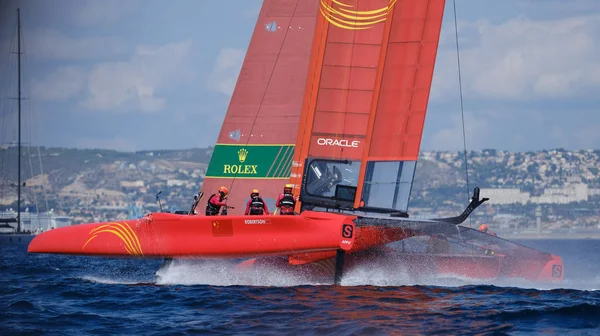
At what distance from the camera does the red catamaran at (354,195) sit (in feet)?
52.7

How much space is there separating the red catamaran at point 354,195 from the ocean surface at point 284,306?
58 centimetres

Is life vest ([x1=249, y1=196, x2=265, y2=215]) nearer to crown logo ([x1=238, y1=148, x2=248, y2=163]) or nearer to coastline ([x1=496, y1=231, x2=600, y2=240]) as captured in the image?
crown logo ([x1=238, y1=148, x2=248, y2=163])

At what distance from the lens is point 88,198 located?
562ft

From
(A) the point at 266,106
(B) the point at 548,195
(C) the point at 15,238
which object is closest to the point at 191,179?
(B) the point at 548,195

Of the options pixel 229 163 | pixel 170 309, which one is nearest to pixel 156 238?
pixel 170 309

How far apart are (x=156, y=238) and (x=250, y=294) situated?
1.82m

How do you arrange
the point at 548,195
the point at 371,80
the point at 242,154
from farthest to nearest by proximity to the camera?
the point at 548,195 → the point at 242,154 → the point at 371,80

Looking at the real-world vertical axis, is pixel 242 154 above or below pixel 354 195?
above

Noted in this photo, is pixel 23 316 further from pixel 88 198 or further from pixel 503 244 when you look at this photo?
pixel 88 198

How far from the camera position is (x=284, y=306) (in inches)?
553

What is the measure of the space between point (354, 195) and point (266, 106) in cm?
524

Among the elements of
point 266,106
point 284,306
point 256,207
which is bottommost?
point 284,306

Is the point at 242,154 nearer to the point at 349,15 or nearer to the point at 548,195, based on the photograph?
the point at 349,15

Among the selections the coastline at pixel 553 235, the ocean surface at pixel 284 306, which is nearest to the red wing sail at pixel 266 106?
the ocean surface at pixel 284 306
